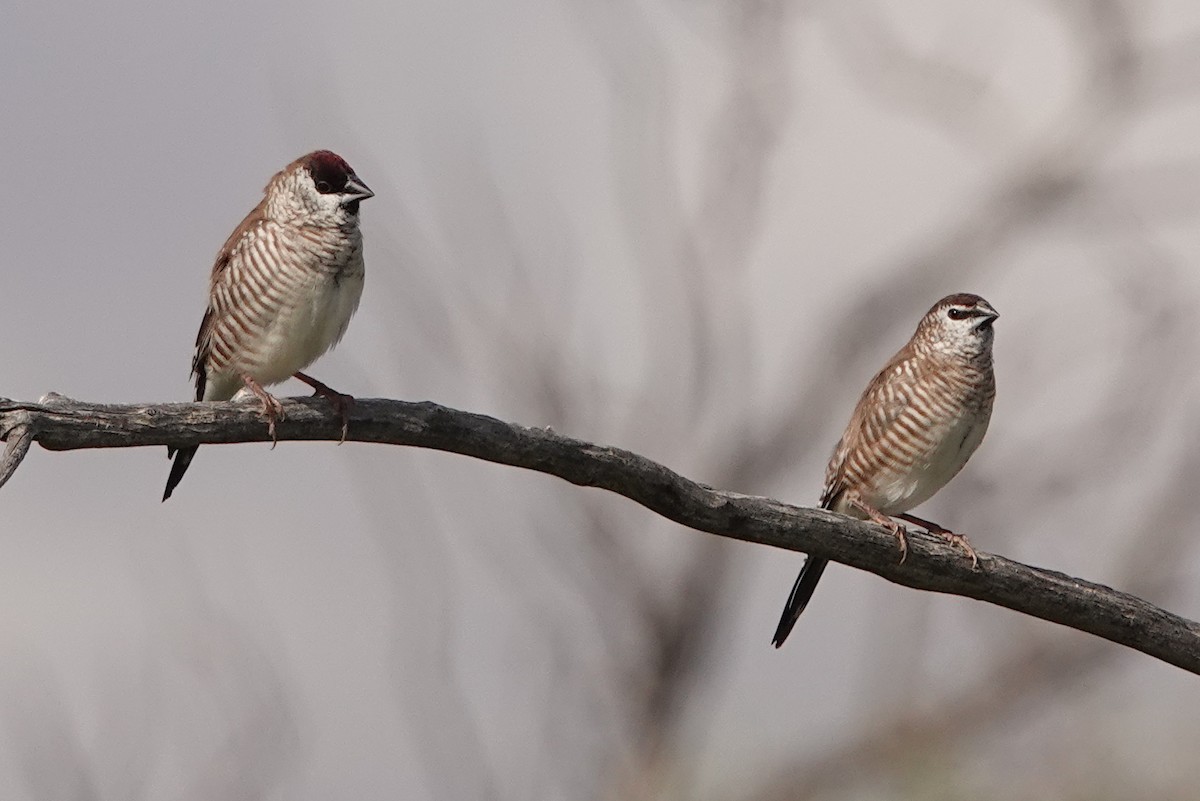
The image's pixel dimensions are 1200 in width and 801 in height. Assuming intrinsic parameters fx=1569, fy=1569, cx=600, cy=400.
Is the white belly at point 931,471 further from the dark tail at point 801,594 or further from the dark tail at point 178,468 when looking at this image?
the dark tail at point 178,468

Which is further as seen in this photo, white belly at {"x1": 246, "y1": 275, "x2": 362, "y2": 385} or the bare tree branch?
white belly at {"x1": 246, "y1": 275, "x2": 362, "y2": 385}

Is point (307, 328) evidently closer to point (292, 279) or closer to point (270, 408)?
point (292, 279)

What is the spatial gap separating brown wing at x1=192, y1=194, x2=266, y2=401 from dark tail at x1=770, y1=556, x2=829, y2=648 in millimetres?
2763

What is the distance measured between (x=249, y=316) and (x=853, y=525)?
2533mm

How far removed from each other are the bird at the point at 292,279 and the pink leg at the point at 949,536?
2489mm

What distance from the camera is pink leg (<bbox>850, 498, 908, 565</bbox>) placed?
551cm

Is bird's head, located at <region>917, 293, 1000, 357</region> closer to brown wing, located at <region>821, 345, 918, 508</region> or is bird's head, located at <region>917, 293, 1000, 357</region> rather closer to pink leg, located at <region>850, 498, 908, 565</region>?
brown wing, located at <region>821, 345, 918, 508</region>

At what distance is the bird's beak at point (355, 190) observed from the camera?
638 centimetres

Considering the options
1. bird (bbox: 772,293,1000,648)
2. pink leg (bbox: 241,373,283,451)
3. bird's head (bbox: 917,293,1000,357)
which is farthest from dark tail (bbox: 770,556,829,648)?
pink leg (bbox: 241,373,283,451)

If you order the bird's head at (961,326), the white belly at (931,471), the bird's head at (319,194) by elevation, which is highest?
the bird's head at (961,326)

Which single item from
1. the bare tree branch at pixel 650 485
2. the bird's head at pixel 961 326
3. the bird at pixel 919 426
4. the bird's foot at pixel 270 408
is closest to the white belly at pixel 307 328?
the bird's foot at pixel 270 408

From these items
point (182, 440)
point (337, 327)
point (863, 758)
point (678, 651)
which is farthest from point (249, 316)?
point (863, 758)

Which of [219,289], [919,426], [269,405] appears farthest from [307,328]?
[919,426]

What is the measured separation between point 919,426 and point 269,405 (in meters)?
3.23
